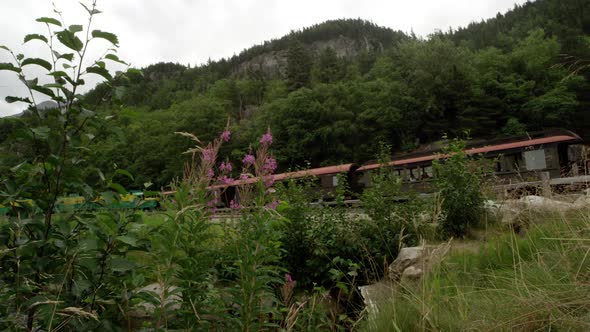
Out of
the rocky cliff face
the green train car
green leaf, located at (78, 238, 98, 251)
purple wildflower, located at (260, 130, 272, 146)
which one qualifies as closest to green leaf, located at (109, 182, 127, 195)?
the green train car

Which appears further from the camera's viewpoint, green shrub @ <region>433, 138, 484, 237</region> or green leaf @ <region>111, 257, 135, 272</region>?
green shrub @ <region>433, 138, 484, 237</region>

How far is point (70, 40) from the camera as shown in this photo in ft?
5.76

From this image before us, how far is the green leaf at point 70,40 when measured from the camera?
5.72 feet

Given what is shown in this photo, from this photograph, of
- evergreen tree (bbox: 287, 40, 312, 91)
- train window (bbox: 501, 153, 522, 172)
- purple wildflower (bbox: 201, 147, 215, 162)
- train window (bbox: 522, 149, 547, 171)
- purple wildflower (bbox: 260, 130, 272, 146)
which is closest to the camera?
purple wildflower (bbox: 201, 147, 215, 162)

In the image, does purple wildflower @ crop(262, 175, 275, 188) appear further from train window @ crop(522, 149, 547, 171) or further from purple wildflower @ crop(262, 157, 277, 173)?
train window @ crop(522, 149, 547, 171)

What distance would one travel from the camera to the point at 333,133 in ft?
134

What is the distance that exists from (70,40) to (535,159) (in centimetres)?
1747

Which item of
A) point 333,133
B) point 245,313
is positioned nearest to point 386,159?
point 245,313

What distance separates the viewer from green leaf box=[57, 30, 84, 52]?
174cm

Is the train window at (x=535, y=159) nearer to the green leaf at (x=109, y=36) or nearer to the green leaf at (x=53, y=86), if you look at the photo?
the green leaf at (x=109, y=36)

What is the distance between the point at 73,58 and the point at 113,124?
364 mm

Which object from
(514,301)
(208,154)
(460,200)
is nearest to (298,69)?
(460,200)

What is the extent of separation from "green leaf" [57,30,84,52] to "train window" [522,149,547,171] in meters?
17.1

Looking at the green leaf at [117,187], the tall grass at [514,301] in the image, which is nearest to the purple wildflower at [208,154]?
the green leaf at [117,187]
